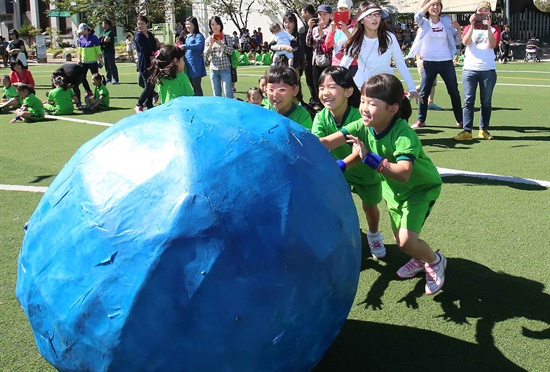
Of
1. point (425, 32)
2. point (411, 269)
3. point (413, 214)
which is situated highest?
point (425, 32)

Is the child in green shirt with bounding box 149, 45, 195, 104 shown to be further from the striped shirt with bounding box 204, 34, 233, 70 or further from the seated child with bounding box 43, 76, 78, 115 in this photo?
the seated child with bounding box 43, 76, 78, 115

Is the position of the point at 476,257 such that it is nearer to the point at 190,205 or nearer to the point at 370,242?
the point at 370,242

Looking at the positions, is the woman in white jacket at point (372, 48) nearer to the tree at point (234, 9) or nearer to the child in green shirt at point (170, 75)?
the child in green shirt at point (170, 75)

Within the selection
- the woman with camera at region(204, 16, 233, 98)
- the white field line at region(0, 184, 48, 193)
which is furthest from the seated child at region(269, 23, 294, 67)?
the white field line at region(0, 184, 48, 193)

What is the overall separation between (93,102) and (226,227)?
1290 centimetres

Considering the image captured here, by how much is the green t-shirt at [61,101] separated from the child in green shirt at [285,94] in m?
10.4

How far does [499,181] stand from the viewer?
720cm

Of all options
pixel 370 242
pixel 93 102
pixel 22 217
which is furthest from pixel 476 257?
pixel 93 102

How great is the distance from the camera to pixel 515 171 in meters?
7.70

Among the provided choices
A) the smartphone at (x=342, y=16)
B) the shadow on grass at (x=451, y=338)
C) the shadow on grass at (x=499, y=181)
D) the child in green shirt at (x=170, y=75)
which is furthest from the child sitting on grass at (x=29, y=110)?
the shadow on grass at (x=451, y=338)

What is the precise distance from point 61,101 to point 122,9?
3387 centimetres

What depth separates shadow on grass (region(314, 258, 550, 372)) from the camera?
3.51 m

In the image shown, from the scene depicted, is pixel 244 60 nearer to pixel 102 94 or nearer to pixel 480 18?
pixel 102 94

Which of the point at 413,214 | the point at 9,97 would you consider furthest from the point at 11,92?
the point at 413,214
